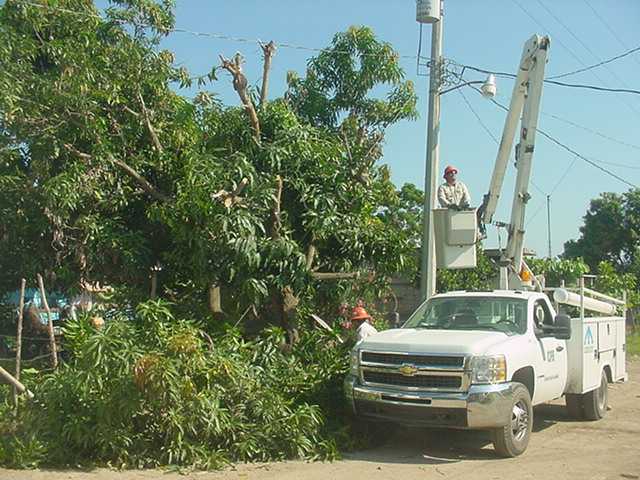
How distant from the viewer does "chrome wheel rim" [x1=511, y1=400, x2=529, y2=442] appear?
923cm

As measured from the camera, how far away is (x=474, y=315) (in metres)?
10.4

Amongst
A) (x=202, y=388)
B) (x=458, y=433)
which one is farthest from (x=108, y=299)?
(x=458, y=433)

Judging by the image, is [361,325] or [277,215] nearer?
[361,325]

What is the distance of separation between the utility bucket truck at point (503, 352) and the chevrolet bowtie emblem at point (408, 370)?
0.02 m

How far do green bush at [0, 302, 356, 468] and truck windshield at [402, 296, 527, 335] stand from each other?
1984mm

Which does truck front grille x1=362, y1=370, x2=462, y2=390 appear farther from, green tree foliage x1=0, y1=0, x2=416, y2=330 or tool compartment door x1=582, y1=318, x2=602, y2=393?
tool compartment door x1=582, y1=318, x2=602, y2=393

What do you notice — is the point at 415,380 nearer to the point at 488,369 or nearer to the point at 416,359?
the point at 416,359

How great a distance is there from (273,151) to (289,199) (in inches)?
33.8

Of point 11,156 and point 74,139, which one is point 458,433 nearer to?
point 74,139

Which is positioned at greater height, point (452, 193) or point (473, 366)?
point (452, 193)

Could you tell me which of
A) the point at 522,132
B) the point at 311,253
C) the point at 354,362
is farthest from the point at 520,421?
the point at 522,132

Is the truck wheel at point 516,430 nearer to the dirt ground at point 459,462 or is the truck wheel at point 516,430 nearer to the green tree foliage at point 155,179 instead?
the dirt ground at point 459,462

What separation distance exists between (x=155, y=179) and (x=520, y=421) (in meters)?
6.54

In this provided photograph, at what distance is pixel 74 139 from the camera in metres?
11.2
